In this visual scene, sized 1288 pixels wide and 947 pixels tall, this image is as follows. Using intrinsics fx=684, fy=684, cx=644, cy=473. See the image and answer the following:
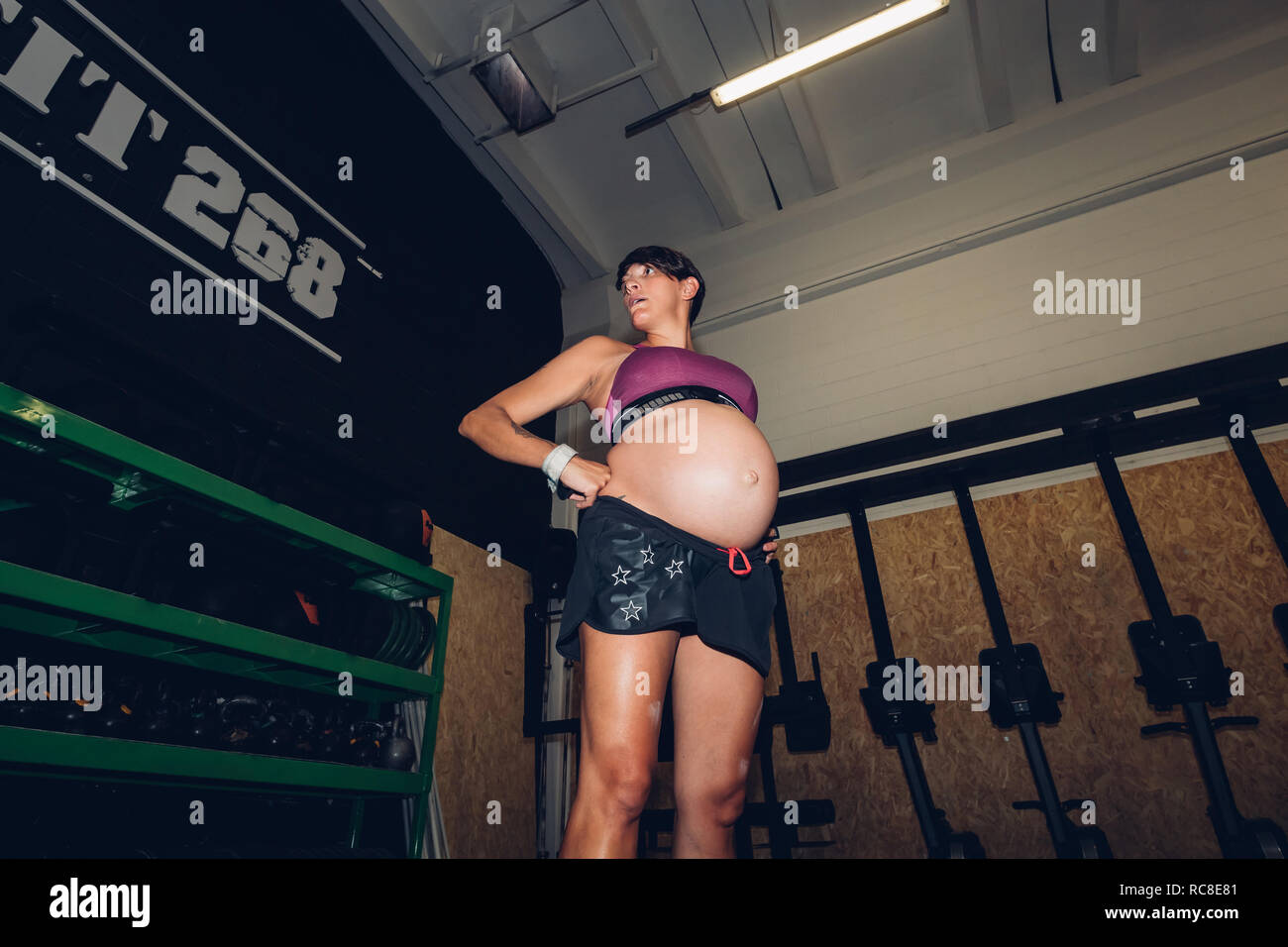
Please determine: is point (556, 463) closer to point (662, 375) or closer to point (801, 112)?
point (662, 375)

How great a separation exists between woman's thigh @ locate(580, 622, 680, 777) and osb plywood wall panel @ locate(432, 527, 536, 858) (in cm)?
187

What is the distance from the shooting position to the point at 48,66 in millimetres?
1955

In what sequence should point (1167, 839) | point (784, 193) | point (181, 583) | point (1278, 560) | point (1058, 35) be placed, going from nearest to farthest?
point (181, 583), point (1167, 839), point (1278, 560), point (1058, 35), point (784, 193)

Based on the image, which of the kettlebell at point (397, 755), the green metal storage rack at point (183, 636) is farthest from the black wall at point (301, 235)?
the kettlebell at point (397, 755)

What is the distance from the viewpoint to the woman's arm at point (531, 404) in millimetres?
1396

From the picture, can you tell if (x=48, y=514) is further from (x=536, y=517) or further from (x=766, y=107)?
(x=766, y=107)

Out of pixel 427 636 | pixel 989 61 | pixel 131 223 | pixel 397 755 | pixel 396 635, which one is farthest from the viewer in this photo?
pixel 989 61

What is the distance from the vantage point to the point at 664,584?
122cm

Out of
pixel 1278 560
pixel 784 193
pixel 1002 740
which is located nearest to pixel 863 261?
pixel 784 193

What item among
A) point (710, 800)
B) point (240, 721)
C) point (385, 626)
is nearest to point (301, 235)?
point (385, 626)

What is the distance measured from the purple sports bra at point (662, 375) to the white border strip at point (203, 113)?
6.42 ft

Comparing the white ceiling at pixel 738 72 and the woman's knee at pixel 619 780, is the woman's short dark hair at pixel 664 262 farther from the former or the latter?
the white ceiling at pixel 738 72

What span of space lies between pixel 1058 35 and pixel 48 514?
188 inches

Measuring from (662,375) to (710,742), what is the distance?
750 mm
